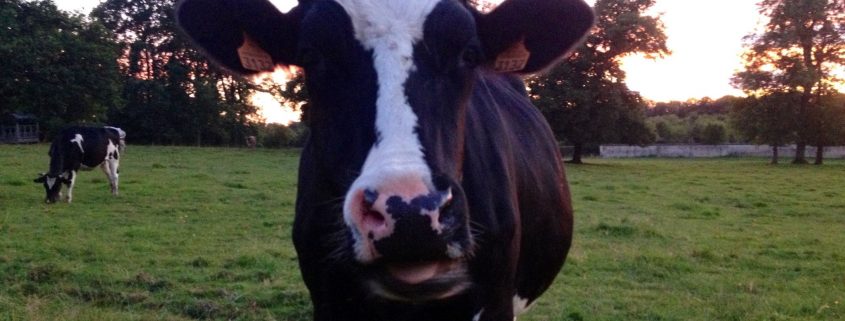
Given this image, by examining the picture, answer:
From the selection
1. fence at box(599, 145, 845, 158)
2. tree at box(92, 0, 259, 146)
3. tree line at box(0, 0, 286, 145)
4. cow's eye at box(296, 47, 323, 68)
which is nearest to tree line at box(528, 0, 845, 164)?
fence at box(599, 145, 845, 158)

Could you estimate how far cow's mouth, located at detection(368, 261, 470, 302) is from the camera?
2422 mm

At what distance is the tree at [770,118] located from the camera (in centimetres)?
4991

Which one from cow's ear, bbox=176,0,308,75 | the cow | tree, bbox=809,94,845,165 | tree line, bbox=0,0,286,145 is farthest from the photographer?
tree, bbox=809,94,845,165

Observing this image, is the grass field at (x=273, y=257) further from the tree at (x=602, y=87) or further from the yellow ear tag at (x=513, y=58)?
the tree at (x=602, y=87)

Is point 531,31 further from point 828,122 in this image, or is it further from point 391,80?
point 828,122

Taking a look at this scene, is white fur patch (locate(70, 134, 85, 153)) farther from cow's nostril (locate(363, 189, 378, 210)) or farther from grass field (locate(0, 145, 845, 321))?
cow's nostril (locate(363, 189, 378, 210))

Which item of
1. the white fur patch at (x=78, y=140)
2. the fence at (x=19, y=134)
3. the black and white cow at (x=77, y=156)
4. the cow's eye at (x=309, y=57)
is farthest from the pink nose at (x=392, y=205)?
the fence at (x=19, y=134)

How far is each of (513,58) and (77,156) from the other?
1689 centimetres

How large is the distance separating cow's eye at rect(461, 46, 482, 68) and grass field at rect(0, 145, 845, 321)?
4.49 m

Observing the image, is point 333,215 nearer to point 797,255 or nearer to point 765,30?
point 797,255

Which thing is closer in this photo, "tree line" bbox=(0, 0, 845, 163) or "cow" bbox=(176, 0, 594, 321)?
"cow" bbox=(176, 0, 594, 321)

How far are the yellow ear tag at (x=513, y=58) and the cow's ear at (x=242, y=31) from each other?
0.90m

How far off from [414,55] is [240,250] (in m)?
8.29

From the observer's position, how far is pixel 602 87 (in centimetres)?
4459
